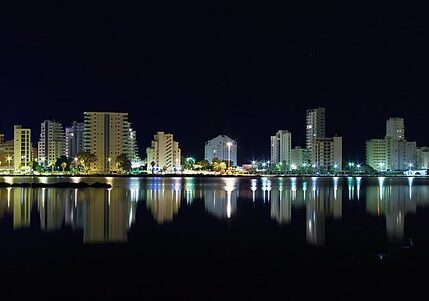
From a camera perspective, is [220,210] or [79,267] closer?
[79,267]

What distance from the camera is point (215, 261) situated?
1312 centimetres

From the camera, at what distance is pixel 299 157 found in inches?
7623

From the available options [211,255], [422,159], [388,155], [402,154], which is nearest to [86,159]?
[388,155]

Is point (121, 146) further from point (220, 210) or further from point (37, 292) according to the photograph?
point (37, 292)

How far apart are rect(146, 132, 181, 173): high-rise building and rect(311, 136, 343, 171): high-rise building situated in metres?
47.1

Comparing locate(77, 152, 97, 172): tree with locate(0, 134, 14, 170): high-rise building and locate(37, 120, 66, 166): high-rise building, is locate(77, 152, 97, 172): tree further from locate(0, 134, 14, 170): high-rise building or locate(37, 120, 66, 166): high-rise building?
locate(37, 120, 66, 166): high-rise building

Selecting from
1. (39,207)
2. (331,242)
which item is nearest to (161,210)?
(39,207)

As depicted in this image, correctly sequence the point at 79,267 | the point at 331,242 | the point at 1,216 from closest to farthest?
the point at 79,267 < the point at 331,242 < the point at 1,216

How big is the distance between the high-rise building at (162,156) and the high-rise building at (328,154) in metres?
47.1

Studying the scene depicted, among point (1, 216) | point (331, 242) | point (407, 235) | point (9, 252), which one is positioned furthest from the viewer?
point (1, 216)

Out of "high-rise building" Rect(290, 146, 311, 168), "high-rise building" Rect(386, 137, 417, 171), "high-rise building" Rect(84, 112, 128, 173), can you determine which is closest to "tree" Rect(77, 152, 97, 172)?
"high-rise building" Rect(84, 112, 128, 173)

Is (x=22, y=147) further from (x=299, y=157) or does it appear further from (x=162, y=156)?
(x=299, y=157)

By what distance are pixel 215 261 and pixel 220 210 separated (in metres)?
14.7

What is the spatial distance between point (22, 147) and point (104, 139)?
98.3 ft
